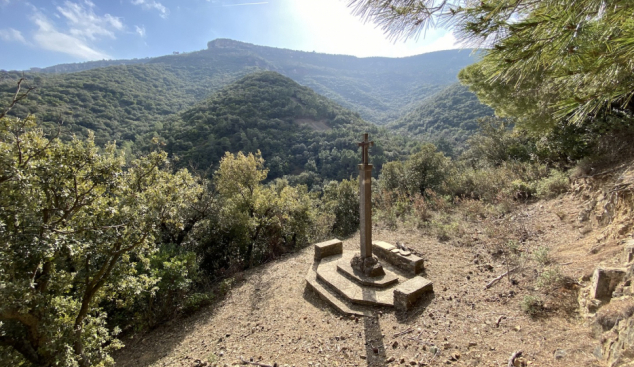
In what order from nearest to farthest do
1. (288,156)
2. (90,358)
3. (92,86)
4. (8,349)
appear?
(8,349), (90,358), (288,156), (92,86)

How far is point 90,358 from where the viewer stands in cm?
362

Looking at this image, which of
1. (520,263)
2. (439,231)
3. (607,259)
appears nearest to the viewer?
(607,259)

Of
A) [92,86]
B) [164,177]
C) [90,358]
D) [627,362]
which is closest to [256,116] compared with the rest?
[92,86]

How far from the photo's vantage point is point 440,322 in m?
3.70

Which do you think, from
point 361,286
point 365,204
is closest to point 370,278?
point 361,286

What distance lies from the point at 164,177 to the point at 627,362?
818 centimetres

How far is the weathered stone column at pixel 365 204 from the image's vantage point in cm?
502

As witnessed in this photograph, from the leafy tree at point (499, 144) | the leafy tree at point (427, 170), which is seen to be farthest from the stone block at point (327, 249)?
the leafy tree at point (499, 144)

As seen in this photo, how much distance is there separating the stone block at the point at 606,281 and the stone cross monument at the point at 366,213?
10.0 feet

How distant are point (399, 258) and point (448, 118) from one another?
160ft

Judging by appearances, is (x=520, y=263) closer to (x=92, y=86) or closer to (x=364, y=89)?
(x=92, y=86)

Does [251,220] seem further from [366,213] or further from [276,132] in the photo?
[276,132]

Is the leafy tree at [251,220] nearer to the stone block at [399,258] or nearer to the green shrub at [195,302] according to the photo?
the green shrub at [195,302]

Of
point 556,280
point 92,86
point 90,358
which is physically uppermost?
point 92,86
